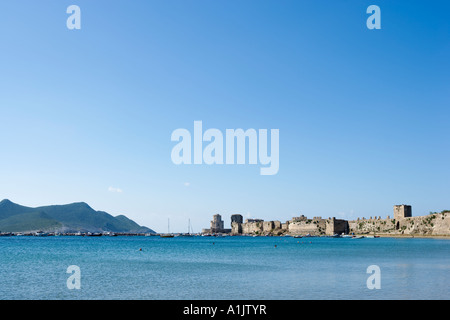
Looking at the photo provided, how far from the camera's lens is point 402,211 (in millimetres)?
188125

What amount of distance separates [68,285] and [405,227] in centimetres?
17616

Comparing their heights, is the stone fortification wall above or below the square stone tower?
below

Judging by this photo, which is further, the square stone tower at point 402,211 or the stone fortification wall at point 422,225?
the square stone tower at point 402,211

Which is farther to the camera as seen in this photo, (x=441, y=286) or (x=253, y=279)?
(x=253, y=279)

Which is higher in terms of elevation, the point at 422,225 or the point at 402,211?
the point at 402,211

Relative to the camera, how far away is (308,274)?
42469 mm

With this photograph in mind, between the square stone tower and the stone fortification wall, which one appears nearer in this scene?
the stone fortification wall

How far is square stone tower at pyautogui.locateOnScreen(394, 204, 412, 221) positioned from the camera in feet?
615

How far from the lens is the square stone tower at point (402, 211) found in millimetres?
187500

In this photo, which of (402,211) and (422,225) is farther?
(402,211)

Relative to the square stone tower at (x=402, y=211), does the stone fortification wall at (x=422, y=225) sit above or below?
below
